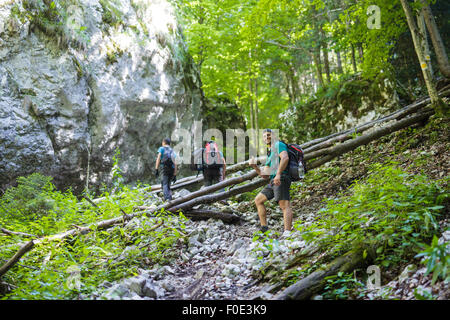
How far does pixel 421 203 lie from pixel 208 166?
5998 mm

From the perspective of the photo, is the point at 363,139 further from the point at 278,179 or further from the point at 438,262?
the point at 438,262

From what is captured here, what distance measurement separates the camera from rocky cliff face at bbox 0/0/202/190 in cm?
814

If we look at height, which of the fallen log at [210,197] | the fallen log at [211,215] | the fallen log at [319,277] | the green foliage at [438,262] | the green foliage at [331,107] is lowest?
the fallen log at [319,277]

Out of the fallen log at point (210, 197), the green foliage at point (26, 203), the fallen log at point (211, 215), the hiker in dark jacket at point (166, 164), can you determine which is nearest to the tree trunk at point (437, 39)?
the fallen log at point (210, 197)

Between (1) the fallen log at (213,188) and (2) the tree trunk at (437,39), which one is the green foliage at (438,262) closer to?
(1) the fallen log at (213,188)

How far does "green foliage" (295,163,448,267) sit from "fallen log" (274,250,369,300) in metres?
0.13

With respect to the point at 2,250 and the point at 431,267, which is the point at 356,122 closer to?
the point at 431,267

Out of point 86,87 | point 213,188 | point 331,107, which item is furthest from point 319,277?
point 331,107

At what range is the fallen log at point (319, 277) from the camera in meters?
2.88

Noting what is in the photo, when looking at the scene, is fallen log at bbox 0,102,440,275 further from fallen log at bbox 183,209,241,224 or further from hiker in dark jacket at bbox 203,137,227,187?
hiker in dark jacket at bbox 203,137,227,187

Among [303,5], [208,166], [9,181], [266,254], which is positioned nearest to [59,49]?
[9,181]

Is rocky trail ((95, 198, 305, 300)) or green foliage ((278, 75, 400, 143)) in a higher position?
green foliage ((278, 75, 400, 143))

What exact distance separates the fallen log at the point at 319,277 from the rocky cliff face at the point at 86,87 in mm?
8429

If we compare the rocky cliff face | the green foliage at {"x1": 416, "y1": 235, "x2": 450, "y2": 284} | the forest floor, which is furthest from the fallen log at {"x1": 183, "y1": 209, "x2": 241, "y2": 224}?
the green foliage at {"x1": 416, "y1": 235, "x2": 450, "y2": 284}
